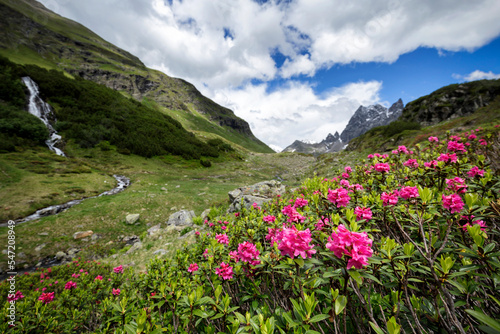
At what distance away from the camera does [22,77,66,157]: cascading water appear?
30336 mm

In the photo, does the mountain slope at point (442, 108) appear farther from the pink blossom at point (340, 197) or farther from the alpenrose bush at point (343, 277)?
the pink blossom at point (340, 197)

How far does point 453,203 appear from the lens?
2.28 meters

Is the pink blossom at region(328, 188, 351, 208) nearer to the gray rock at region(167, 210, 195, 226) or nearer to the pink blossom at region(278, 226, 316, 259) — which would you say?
the pink blossom at region(278, 226, 316, 259)

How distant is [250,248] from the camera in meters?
2.55

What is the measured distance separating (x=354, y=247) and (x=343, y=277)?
1.99 ft

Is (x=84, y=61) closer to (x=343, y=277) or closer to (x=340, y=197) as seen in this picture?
(x=340, y=197)

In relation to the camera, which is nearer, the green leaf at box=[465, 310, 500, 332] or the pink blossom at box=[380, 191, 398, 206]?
the green leaf at box=[465, 310, 500, 332]

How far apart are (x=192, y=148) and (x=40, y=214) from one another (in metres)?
30.3

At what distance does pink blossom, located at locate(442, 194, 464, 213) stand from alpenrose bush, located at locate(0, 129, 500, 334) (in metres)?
0.01

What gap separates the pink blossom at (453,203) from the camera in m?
2.24

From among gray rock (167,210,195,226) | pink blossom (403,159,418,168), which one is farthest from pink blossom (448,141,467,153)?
gray rock (167,210,195,226)

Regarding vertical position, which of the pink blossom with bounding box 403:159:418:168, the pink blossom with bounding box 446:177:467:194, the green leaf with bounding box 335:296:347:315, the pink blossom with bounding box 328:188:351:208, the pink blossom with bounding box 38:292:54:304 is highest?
the pink blossom with bounding box 403:159:418:168

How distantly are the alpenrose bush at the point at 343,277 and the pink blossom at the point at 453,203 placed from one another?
12 millimetres

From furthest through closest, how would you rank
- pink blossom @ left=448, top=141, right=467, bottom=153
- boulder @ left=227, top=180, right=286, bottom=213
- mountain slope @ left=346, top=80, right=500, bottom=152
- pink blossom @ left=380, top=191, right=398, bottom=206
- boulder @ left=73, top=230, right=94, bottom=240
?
mountain slope @ left=346, top=80, right=500, bottom=152
boulder @ left=227, top=180, right=286, bottom=213
boulder @ left=73, top=230, right=94, bottom=240
pink blossom @ left=448, top=141, right=467, bottom=153
pink blossom @ left=380, top=191, right=398, bottom=206
